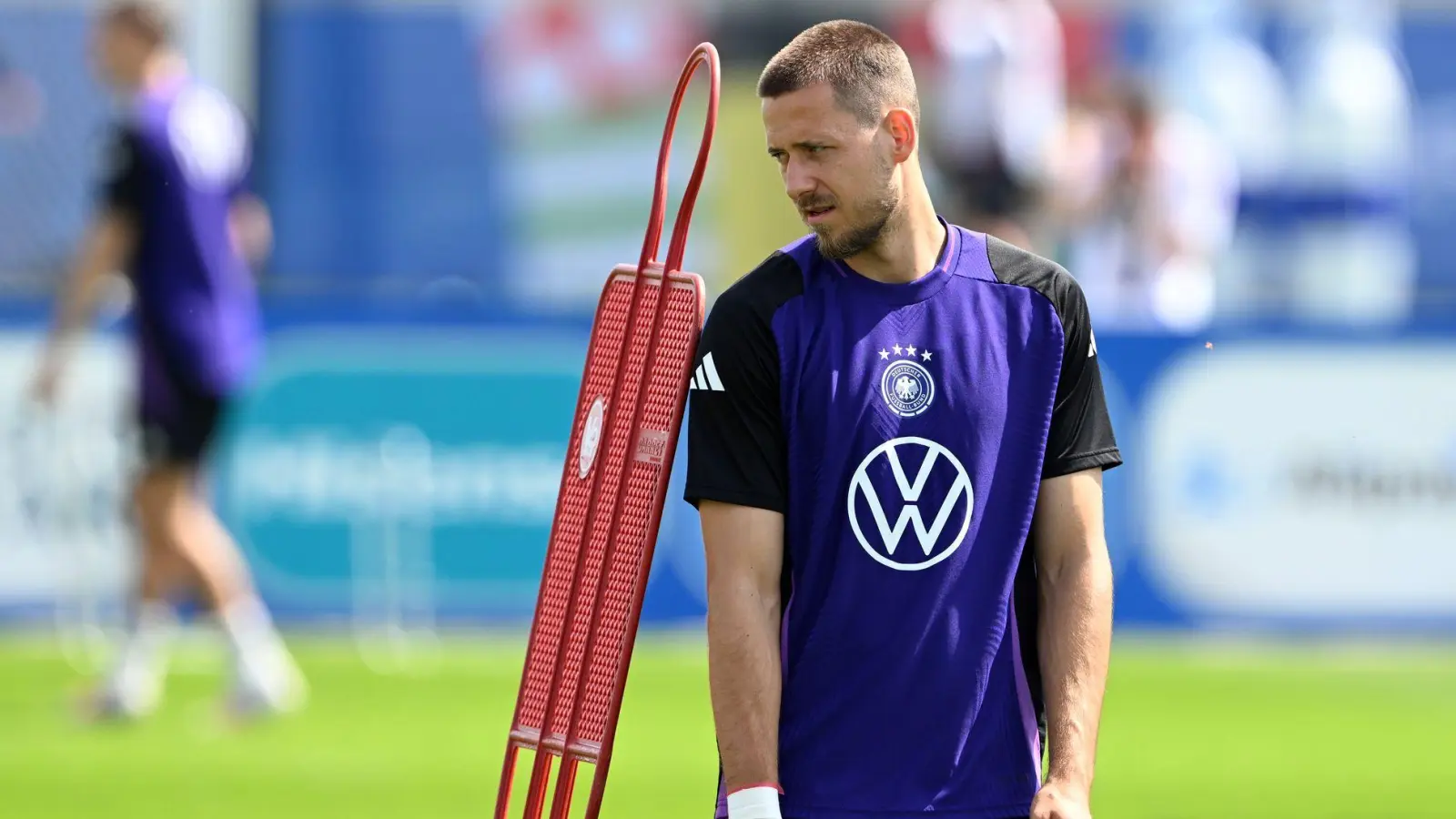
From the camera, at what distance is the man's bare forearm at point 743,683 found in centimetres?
425

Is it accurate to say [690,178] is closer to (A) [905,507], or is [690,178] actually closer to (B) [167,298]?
(A) [905,507]

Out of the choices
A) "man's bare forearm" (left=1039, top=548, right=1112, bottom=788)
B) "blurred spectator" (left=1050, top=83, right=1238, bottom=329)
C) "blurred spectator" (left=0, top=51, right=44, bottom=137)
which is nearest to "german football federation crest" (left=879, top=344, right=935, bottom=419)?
"man's bare forearm" (left=1039, top=548, right=1112, bottom=788)

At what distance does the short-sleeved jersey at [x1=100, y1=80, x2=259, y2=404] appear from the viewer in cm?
1071

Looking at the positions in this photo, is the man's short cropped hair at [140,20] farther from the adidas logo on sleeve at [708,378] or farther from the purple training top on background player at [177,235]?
the adidas logo on sleeve at [708,378]

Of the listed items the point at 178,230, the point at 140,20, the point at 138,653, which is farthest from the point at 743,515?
the point at 140,20

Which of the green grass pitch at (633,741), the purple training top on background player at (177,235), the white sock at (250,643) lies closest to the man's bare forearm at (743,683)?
the green grass pitch at (633,741)

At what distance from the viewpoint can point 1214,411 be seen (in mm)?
13031

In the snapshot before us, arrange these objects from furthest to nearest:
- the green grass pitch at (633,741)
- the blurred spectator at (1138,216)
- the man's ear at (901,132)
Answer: the blurred spectator at (1138,216)
the green grass pitch at (633,741)
the man's ear at (901,132)

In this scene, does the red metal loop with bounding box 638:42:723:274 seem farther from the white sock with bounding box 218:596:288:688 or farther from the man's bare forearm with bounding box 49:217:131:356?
the man's bare forearm with bounding box 49:217:131:356

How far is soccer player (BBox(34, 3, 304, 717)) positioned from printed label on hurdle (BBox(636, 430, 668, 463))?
6.19 metres

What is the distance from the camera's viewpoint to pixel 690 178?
14.9 ft

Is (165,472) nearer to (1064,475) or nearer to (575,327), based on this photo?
(575,327)

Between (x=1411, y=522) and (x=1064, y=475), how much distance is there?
29.8 ft

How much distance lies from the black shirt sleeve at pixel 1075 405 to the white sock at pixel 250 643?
6.55 m
